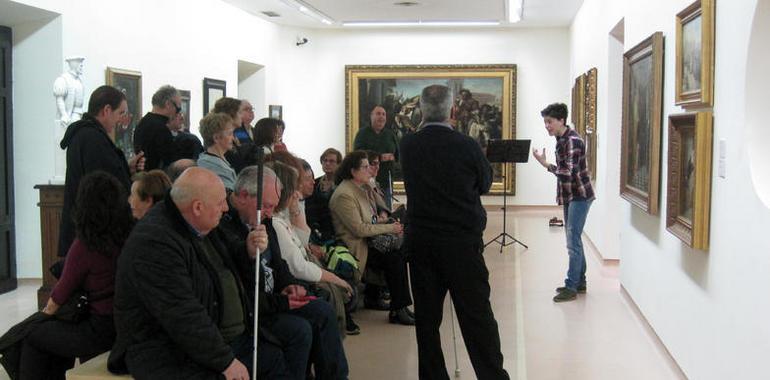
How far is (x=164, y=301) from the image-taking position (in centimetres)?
349

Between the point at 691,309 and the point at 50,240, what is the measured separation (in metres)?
5.69

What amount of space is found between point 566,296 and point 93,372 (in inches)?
214

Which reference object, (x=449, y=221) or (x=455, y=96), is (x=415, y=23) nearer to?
(x=455, y=96)

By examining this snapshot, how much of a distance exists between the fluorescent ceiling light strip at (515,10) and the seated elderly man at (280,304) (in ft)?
31.6

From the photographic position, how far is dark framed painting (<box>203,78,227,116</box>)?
493 inches

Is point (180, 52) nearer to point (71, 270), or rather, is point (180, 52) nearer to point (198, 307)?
point (71, 270)

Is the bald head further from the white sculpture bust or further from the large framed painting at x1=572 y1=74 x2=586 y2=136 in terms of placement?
the large framed painting at x1=572 y1=74 x2=586 y2=136

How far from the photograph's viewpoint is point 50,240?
25.8ft

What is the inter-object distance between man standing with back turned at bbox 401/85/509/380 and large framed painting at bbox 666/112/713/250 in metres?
1.25

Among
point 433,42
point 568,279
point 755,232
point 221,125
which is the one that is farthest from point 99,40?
point 433,42

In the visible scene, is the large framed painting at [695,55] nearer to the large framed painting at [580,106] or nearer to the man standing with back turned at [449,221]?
the man standing with back turned at [449,221]

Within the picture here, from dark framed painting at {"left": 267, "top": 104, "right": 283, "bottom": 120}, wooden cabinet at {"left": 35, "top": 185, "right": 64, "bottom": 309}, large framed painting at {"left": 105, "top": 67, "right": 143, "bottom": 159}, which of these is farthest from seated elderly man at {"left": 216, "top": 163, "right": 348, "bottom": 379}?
dark framed painting at {"left": 267, "top": 104, "right": 283, "bottom": 120}

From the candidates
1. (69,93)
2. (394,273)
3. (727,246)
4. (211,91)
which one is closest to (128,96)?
(69,93)

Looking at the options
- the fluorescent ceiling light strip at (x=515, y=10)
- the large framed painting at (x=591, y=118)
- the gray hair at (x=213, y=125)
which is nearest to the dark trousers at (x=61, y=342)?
the gray hair at (x=213, y=125)
